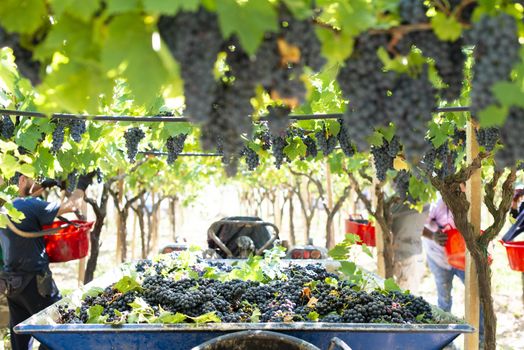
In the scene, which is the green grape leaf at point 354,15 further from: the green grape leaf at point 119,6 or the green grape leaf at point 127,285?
the green grape leaf at point 127,285

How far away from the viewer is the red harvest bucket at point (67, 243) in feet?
19.0

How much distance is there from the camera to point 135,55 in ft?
4.01

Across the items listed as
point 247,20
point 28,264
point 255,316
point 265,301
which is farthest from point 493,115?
point 28,264

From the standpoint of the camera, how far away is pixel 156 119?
2.88 m

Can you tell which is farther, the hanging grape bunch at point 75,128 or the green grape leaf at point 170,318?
the hanging grape bunch at point 75,128

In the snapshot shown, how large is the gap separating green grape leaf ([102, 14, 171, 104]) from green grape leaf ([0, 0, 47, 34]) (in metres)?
0.25

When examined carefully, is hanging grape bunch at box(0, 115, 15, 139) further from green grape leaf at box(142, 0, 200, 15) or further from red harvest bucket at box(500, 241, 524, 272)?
red harvest bucket at box(500, 241, 524, 272)

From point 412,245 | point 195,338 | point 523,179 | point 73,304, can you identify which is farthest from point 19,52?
point 523,179

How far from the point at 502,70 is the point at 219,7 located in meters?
0.70

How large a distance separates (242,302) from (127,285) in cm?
88

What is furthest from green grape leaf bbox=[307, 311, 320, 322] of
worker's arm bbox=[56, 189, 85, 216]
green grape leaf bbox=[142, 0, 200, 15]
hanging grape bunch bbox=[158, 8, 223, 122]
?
worker's arm bbox=[56, 189, 85, 216]

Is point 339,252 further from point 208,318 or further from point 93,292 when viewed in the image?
point 93,292

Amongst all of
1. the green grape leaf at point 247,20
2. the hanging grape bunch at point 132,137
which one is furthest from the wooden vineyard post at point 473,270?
the green grape leaf at point 247,20

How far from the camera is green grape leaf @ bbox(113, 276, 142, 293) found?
4.12 m
